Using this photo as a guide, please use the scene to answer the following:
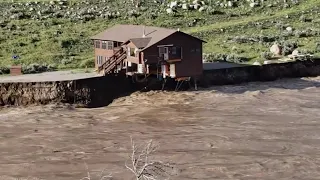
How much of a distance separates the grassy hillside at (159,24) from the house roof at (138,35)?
4642mm

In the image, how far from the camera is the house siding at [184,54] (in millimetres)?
40188

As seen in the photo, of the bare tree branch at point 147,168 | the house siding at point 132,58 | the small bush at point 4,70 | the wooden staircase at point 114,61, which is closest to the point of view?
the bare tree branch at point 147,168

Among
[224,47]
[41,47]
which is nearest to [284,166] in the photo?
[224,47]

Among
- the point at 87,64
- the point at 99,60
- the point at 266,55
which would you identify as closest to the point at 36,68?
the point at 87,64

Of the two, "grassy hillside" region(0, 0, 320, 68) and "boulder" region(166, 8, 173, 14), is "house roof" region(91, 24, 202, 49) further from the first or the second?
"boulder" region(166, 8, 173, 14)

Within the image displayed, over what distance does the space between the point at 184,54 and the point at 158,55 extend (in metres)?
1.78

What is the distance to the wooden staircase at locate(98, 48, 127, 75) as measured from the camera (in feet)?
138

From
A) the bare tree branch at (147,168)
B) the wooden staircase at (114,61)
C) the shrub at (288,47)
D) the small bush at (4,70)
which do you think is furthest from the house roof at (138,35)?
the shrub at (288,47)

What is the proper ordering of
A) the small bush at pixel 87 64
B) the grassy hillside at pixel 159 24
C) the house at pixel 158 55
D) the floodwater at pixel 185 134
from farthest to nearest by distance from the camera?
the grassy hillside at pixel 159 24 < the small bush at pixel 87 64 < the house at pixel 158 55 < the floodwater at pixel 185 134

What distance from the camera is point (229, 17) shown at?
66.6 meters

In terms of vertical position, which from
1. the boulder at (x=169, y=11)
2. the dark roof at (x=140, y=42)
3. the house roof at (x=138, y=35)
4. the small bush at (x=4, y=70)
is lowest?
the small bush at (x=4, y=70)

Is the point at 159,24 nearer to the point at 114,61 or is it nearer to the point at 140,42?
the point at 114,61

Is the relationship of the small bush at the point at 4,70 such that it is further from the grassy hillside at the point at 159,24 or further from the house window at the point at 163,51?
the house window at the point at 163,51

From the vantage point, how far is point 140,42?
40.5 metres
